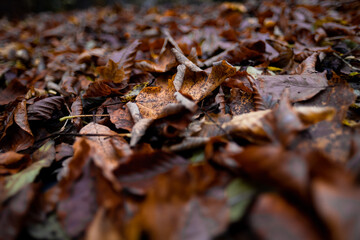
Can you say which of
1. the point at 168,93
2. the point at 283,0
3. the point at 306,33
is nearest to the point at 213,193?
the point at 168,93

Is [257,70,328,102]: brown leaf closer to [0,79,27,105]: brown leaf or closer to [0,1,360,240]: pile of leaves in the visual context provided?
[0,1,360,240]: pile of leaves

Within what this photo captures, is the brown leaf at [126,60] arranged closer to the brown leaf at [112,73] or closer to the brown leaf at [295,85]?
the brown leaf at [112,73]

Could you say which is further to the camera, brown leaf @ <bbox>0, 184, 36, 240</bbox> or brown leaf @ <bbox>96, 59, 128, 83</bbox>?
brown leaf @ <bbox>96, 59, 128, 83</bbox>

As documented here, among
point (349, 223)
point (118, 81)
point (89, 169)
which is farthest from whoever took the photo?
point (118, 81)

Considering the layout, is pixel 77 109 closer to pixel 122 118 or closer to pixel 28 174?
pixel 122 118

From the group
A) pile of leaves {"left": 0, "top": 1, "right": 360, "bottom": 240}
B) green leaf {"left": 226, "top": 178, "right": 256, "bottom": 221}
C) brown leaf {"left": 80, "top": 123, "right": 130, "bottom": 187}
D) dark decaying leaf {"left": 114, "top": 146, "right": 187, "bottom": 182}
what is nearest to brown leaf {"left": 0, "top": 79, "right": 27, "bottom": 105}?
pile of leaves {"left": 0, "top": 1, "right": 360, "bottom": 240}

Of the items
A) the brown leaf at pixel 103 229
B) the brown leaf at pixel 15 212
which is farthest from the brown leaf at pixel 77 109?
the brown leaf at pixel 103 229

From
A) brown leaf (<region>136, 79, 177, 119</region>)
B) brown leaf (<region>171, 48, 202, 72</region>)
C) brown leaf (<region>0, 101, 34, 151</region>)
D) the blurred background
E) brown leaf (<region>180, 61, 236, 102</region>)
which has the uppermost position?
the blurred background

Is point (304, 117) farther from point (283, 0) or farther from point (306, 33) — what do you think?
point (283, 0)
